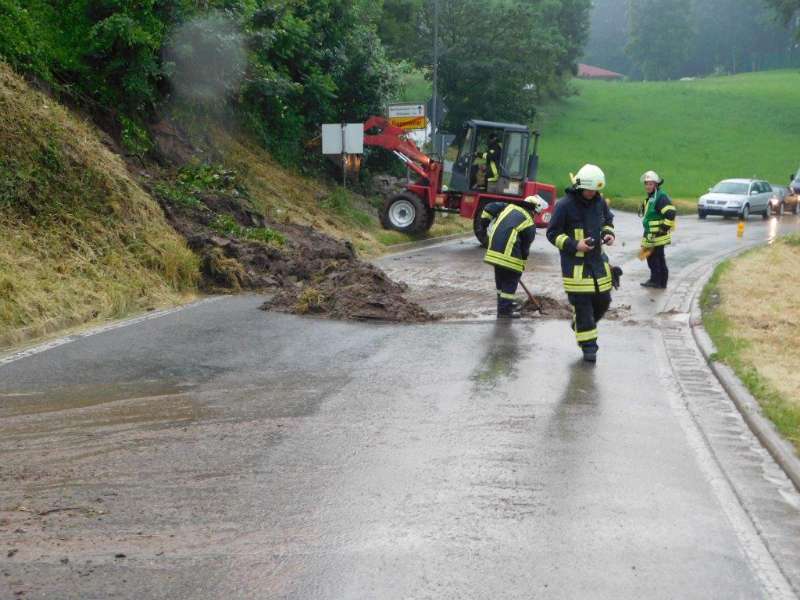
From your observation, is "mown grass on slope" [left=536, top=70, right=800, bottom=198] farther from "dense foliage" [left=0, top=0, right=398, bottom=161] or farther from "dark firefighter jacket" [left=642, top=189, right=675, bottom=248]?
"dark firefighter jacket" [left=642, top=189, right=675, bottom=248]

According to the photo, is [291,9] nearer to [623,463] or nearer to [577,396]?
[577,396]

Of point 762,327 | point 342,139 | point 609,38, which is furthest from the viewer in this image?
point 609,38

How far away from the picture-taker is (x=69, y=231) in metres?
14.9

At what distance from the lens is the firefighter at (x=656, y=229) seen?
17.9m

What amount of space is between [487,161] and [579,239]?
48.0ft

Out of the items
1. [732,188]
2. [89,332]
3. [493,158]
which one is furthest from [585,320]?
[732,188]

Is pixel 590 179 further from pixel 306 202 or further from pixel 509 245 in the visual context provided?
pixel 306 202

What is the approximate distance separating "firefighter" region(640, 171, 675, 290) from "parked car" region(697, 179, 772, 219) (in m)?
25.4

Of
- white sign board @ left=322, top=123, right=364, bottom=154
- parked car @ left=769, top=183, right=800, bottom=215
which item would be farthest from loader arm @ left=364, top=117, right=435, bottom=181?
parked car @ left=769, top=183, right=800, bottom=215

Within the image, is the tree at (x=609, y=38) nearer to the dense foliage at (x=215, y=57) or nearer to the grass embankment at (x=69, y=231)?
the dense foliage at (x=215, y=57)

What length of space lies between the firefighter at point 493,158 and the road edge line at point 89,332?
1123 cm

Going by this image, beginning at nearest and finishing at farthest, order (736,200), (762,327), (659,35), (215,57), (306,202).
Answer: (762,327) < (215,57) < (306,202) < (736,200) < (659,35)

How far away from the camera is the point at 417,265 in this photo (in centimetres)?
2119

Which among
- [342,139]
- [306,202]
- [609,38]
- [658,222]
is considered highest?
[609,38]
